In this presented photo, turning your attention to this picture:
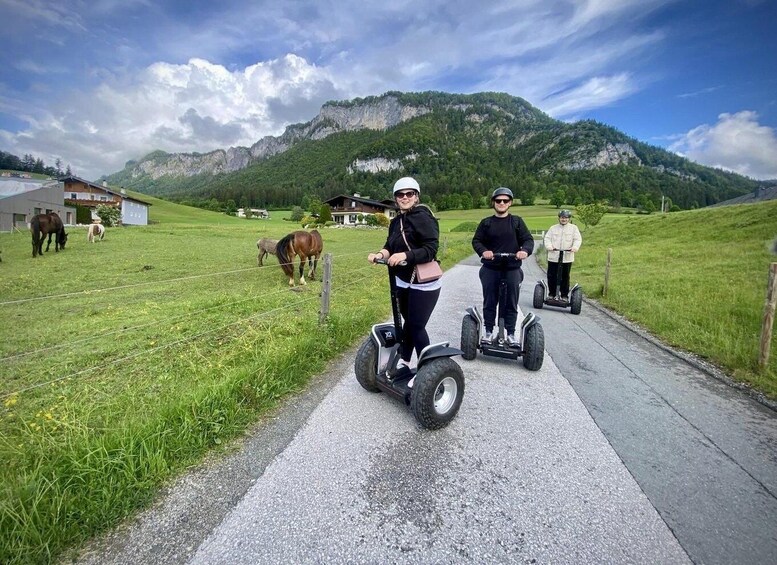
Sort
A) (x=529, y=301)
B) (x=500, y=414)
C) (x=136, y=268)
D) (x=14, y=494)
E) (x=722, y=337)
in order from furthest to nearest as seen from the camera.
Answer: (x=136, y=268) → (x=529, y=301) → (x=722, y=337) → (x=500, y=414) → (x=14, y=494)

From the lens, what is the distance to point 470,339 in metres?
4.46

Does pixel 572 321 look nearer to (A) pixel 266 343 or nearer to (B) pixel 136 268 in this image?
(A) pixel 266 343

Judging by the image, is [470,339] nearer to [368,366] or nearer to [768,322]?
[368,366]

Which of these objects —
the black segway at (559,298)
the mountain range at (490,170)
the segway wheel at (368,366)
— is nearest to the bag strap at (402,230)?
the segway wheel at (368,366)

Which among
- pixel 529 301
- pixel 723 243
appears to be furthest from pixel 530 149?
pixel 529 301

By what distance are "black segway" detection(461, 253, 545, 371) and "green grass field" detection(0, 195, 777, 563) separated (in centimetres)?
173

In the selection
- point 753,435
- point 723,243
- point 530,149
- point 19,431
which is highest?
point 530,149

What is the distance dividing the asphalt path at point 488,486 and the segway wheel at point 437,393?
124mm

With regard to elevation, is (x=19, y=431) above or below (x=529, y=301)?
below

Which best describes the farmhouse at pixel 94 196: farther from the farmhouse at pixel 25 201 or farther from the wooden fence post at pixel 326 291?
the wooden fence post at pixel 326 291

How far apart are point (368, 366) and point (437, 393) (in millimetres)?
755

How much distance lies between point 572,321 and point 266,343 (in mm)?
5565

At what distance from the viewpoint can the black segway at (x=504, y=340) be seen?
414cm

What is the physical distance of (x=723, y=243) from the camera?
17703 mm
